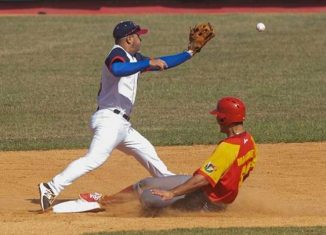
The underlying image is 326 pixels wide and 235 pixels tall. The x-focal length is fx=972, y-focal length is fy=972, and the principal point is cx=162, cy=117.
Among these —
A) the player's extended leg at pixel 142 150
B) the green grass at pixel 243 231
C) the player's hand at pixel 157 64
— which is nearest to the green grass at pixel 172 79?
the player's extended leg at pixel 142 150

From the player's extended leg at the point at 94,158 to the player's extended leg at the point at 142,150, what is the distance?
257 millimetres

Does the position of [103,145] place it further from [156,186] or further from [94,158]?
[156,186]

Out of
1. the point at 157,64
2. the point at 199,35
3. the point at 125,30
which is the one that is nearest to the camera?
the point at 157,64

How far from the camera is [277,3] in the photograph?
30.8 m

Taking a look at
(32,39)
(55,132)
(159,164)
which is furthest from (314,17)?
(159,164)

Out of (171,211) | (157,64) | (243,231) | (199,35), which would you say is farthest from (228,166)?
(199,35)

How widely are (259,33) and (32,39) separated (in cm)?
612

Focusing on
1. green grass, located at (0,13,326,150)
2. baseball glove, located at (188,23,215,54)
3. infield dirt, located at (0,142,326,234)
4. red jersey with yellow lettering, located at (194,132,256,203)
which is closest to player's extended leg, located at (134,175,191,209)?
infield dirt, located at (0,142,326,234)

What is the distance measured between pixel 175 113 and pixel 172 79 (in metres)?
3.68

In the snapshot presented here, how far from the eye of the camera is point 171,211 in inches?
386

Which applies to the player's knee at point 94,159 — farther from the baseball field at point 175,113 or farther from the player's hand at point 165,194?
the player's hand at point 165,194

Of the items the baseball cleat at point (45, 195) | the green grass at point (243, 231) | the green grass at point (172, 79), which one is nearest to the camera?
the green grass at point (243, 231)

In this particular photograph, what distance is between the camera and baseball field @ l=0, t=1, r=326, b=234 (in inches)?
380

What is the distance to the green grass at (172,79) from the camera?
15.5 meters
